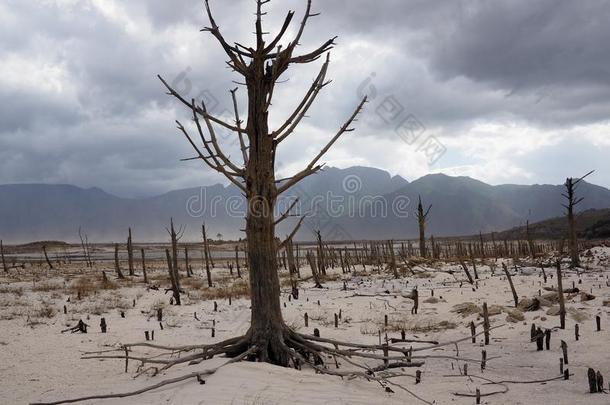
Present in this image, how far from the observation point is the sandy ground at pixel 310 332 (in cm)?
556

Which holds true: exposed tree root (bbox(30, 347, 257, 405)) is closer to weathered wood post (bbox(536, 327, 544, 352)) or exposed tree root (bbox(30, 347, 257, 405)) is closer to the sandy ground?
the sandy ground

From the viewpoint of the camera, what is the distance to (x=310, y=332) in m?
11.1

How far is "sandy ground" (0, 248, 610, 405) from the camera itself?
18.2 feet

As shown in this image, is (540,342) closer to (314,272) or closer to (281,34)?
(281,34)

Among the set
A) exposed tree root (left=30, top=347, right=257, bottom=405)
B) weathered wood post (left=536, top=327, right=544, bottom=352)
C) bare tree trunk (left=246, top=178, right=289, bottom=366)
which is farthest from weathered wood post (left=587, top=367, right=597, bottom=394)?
exposed tree root (left=30, top=347, right=257, bottom=405)

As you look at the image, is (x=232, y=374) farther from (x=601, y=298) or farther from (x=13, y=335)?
(x=601, y=298)

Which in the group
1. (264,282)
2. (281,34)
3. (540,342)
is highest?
(281,34)

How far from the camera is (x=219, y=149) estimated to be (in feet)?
22.2

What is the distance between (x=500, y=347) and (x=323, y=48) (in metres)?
6.40

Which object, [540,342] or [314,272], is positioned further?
[314,272]

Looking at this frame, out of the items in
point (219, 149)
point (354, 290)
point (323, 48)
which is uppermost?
point (323, 48)

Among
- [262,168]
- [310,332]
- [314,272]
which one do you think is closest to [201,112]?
[262,168]

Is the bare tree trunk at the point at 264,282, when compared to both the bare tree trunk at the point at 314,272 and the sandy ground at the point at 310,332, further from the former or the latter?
the bare tree trunk at the point at 314,272

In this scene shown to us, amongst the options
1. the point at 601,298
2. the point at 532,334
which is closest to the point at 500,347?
the point at 532,334
